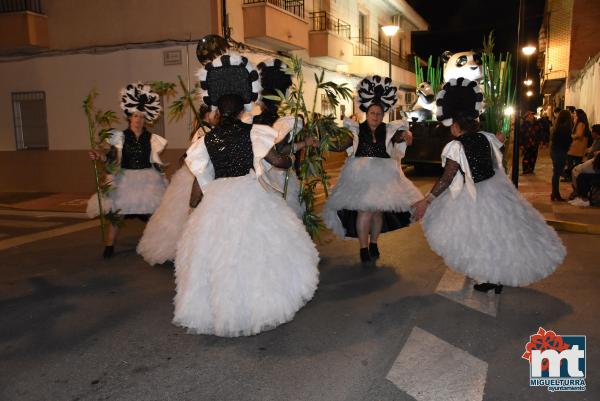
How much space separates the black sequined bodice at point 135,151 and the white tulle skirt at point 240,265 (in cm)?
300

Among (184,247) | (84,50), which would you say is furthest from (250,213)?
(84,50)

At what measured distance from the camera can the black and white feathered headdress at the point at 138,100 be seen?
679 centimetres

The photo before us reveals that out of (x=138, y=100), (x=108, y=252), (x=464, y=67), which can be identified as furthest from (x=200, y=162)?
(x=464, y=67)

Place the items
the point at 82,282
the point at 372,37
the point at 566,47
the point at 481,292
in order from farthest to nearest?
1. the point at 566,47
2. the point at 372,37
3. the point at 82,282
4. the point at 481,292

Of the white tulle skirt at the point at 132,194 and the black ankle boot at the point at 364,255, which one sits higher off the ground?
the white tulle skirt at the point at 132,194

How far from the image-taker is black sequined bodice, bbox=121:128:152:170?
6855mm

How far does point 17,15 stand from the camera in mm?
14305

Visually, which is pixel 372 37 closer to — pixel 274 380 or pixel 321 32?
pixel 321 32

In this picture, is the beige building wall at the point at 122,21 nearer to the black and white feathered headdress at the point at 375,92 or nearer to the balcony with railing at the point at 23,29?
the balcony with railing at the point at 23,29

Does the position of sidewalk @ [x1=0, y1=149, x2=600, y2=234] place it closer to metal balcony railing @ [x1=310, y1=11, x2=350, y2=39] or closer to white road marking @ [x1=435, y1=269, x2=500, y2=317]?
white road marking @ [x1=435, y1=269, x2=500, y2=317]

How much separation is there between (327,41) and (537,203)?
35.8 ft

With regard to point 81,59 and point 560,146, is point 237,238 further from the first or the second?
point 81,59

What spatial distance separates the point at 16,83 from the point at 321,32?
32.3 ft

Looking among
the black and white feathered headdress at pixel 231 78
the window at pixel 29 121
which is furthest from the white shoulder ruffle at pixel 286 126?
the window at pixel 29 121
